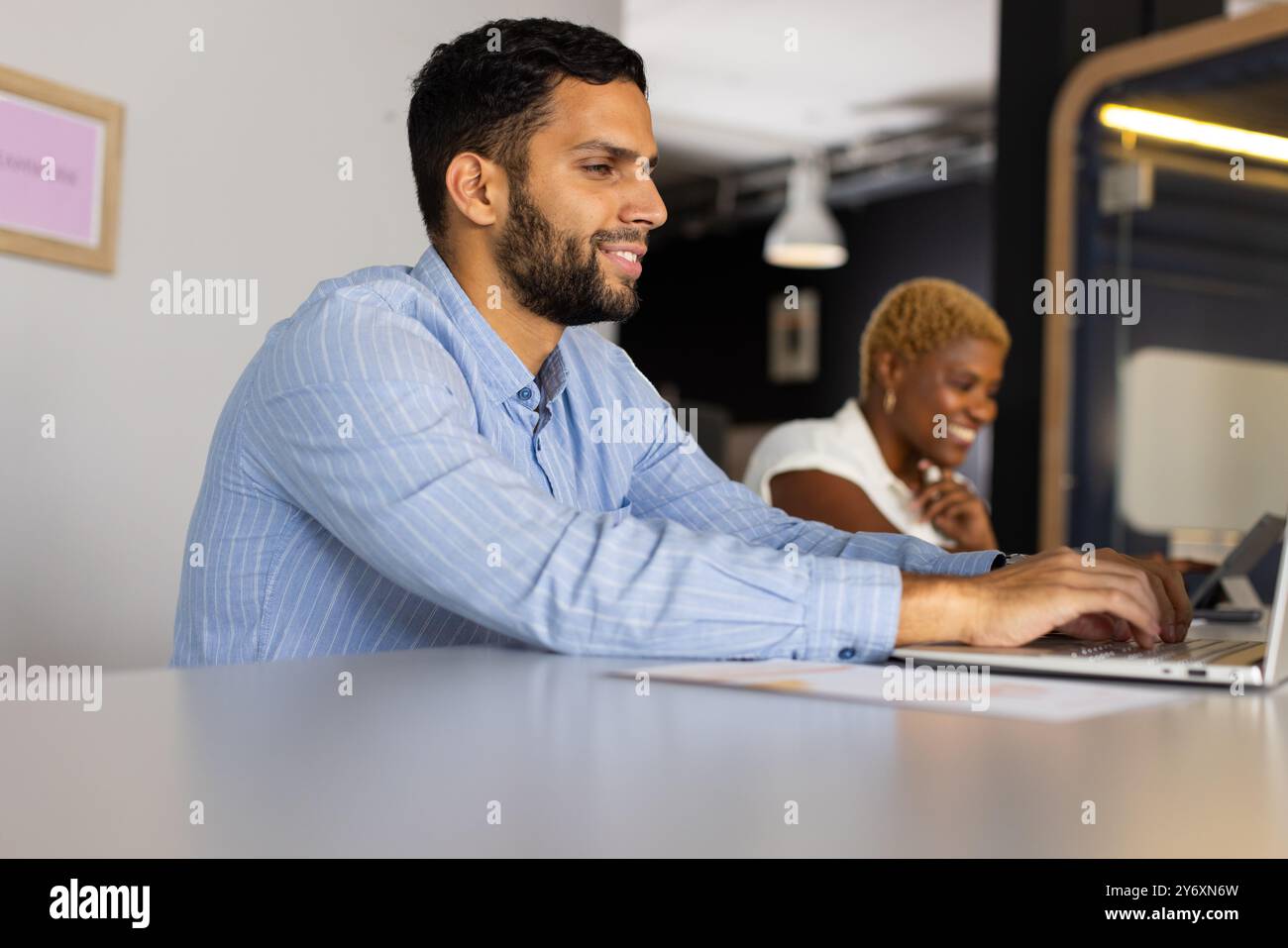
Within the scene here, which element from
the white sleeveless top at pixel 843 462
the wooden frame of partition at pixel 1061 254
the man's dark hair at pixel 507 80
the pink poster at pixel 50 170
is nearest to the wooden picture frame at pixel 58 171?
the pink poster at pixel 50 170

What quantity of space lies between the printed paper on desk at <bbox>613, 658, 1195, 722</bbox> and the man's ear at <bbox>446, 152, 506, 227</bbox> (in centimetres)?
83

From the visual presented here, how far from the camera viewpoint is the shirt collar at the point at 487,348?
1.56m

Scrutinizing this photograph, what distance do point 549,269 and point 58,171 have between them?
3.90 ft

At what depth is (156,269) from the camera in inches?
103

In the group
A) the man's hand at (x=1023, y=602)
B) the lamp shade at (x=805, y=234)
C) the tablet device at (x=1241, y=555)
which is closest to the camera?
the man's hand at (x=1023, y=602)

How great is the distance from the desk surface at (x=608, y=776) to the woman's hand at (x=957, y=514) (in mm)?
1828

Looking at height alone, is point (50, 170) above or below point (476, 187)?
above

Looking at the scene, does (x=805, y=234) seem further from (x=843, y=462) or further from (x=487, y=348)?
(x=487, y=348)

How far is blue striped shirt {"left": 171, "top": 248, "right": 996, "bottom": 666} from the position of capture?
1165mm

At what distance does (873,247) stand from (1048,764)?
317 inches

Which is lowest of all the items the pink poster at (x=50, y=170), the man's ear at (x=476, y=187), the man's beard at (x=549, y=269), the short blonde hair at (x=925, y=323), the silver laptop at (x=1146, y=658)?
the silver laptop at (x=1146, y=658)

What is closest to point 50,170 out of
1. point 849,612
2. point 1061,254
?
point 849,612

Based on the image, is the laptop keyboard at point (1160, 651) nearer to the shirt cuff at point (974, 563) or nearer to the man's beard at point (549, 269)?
the shirt cuff at point (974, 563)
